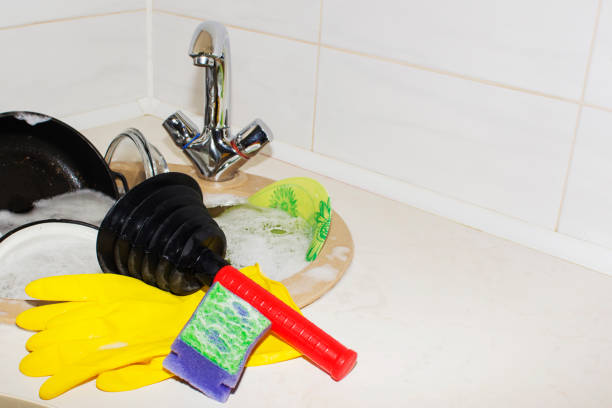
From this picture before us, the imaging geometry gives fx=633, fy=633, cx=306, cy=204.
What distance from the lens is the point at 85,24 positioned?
111 centimetres

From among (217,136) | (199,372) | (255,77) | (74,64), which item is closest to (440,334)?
(199,372)

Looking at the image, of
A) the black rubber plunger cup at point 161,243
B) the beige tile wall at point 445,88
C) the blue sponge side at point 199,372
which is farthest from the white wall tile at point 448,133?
the blue sponge side at point 199,372

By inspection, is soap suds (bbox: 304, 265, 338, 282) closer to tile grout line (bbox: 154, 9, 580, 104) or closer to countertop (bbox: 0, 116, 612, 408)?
countertop (bbox: 0, 116, 612, 408)

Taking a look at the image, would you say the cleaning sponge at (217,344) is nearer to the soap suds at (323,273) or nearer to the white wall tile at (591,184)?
the soap suds at (323,273)

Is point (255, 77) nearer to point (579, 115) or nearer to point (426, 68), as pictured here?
point (426, 68)

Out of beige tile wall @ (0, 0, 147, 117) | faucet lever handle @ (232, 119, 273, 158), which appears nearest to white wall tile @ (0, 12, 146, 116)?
beige tile wall @ (0, 0, 147, 117)

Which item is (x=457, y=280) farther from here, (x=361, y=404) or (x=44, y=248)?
(x=44, y=248)

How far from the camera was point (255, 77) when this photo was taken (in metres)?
1.11

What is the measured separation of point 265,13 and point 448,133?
1.23ft

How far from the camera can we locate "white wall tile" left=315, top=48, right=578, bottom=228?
840 mm

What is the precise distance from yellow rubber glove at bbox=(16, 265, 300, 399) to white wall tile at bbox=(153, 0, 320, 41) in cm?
46

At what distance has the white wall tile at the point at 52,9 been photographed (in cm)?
100

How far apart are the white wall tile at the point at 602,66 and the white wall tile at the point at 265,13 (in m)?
0.42

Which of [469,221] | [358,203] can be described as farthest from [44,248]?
[469,221]
